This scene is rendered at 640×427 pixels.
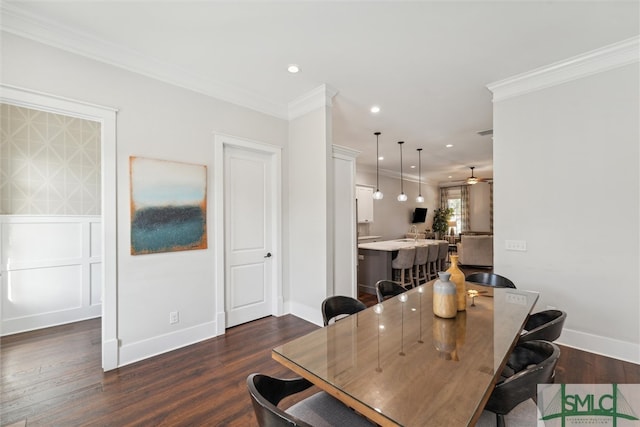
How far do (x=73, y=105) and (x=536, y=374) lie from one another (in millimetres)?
3601

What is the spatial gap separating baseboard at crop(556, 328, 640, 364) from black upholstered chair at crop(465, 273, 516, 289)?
0.96 m

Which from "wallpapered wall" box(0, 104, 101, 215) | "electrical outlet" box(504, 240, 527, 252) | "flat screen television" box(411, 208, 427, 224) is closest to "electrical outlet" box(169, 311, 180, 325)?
"wallpapered wall" box(0, 104, 101, 215)

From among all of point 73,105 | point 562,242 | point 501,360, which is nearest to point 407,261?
point 562,242

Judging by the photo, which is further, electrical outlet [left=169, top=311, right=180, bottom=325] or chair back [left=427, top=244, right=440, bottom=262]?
chair back [left=427, top=244, right=440, bottom=262]

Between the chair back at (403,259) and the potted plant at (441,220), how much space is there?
6.21m

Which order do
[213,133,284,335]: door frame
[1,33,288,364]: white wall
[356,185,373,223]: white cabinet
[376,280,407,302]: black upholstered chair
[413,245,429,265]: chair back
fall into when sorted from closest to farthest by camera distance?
[1,33,288,364]: white wall, [376,280,407,302]: black upholstered chair, [213,133,284,335]: door frame, [413,245,429,265]: chair back, [356,185,373,223]: white cabinet

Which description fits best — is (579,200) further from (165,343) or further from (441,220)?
(441,220)

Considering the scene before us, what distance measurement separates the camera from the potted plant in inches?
427

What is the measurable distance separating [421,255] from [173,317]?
4.46 meters

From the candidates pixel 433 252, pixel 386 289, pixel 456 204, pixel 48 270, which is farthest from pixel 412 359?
pixel 456 204

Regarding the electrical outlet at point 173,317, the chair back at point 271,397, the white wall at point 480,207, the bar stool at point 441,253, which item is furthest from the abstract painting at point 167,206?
the white wall at point 480,207

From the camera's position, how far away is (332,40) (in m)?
2.43

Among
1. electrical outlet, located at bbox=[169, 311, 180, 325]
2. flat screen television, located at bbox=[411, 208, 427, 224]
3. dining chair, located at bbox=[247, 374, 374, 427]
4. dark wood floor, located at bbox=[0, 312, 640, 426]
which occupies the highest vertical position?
flat screen television, located at bbox=[411, 208, 427, 224]

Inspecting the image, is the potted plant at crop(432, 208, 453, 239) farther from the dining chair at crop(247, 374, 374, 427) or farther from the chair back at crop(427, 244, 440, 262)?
the dining chair at crop(247, 374, 374, 427)
